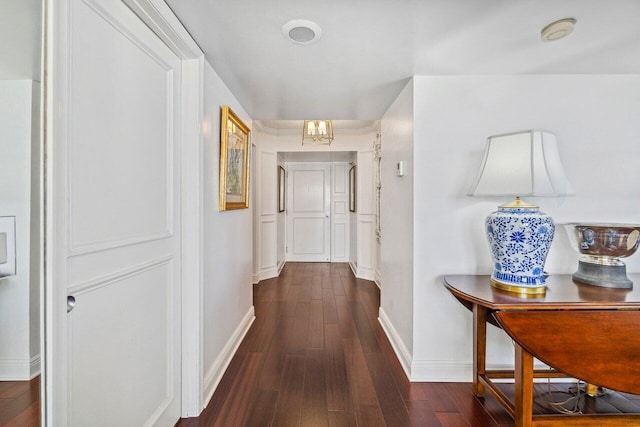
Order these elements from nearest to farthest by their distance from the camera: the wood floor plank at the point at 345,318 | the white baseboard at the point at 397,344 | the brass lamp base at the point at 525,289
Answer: the brass lamp base at the point at 525,289 < the white baseboard at the point at 397,344 < the wood floor plank at the point at 345,318

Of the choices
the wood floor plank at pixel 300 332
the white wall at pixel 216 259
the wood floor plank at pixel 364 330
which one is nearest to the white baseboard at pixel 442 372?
the wood floor plank at pixel 364 330

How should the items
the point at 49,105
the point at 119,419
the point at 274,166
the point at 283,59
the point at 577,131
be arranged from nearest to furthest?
the point at 49,105 < the point at 119,419 < the point at 283,59 < the point at 577,131 < the point at 274,166

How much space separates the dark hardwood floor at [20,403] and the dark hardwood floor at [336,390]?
3.08 feet

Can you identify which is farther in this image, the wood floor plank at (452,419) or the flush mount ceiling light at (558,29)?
the wood floor plank at (452,419)

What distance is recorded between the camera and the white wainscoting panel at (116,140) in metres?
0.91

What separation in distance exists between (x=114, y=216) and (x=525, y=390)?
6.05 ft

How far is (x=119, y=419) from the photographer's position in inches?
43.3

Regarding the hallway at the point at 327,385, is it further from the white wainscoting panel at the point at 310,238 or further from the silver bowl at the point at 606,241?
the white wainscoting panel at the point at 310,238

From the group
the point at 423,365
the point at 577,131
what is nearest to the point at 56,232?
the point at 423,365

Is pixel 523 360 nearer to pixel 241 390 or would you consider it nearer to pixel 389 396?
pixel 389 396

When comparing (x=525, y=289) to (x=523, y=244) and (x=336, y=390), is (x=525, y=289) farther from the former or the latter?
(x=336, y=390)

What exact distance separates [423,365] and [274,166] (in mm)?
3412

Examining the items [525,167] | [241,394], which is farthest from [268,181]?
[525,167]

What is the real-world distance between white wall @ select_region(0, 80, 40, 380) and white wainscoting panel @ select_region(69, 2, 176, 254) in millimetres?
123
